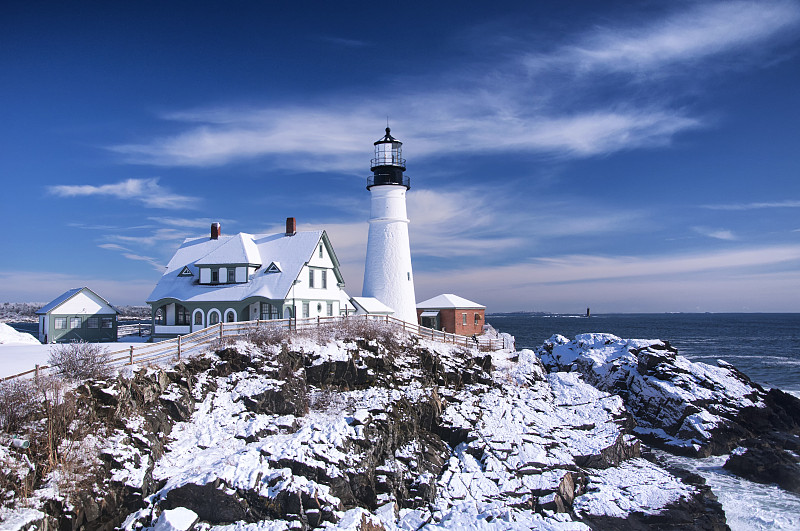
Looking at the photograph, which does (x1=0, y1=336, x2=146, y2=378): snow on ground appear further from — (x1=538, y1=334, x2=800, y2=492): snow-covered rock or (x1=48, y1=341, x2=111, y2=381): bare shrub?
(x1=538, y1=334, x2=800, y2=492): snow-covered rock

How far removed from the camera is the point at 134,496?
637 inches

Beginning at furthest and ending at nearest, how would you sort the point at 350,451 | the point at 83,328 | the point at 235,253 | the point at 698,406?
the point at 83,328 < the point at 235,253 < the point at 698,406 < the point at 350,451

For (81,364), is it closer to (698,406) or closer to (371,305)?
(371,305)

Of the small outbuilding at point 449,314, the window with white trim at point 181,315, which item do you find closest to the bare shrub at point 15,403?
the window with white trim at point 181,315

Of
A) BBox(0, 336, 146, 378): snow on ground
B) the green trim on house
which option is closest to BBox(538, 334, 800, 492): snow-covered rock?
BBox(0, 336, 146, 378): snow on ground

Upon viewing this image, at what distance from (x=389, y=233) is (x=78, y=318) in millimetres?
20230

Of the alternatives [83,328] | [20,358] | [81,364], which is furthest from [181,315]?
[81,364]

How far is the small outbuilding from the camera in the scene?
146 feet

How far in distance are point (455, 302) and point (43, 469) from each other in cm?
3327

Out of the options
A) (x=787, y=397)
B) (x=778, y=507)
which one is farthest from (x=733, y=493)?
(x=787, y=397)

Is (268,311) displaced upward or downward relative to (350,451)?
upward

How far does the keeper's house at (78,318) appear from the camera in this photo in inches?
1329

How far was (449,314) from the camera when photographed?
146ft

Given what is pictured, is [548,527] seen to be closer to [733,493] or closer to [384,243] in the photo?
[733,493]
